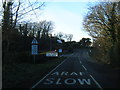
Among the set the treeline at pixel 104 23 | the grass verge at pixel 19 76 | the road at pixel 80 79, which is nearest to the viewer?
the road at pixel 80 79

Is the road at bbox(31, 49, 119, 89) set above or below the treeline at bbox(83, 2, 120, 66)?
below

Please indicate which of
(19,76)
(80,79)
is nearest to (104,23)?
(80,79)

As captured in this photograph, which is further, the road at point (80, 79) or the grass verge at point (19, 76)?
the grass verge at point (19, 76)

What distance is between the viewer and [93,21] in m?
35.0

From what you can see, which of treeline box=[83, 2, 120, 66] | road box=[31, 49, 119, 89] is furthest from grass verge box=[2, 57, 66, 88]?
treeline box=[83, 2, 120, 66]

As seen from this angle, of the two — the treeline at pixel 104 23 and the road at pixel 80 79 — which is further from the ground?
the treeline at pixel 104 23

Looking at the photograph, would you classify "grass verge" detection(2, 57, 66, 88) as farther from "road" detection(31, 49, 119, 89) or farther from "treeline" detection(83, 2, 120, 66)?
"treeline" detection(83, 2, 120, 66)

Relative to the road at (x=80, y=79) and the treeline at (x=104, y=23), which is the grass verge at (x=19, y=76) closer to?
the road at (x=80, y=79)

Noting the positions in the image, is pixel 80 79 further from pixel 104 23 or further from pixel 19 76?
pixel 104 23

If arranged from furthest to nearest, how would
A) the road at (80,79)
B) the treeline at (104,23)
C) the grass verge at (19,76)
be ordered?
the treeline at (104,23)
the grass verge at (19,76)
the road at (80,79)

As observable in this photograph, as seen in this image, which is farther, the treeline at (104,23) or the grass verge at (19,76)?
the treeline at (104,23)

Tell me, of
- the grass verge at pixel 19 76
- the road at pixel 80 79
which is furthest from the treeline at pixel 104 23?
the grass verge at pixel 19 76

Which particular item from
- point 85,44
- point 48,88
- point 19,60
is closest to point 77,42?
point 85,44

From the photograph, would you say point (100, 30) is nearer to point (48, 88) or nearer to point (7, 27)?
point (7, 27)
